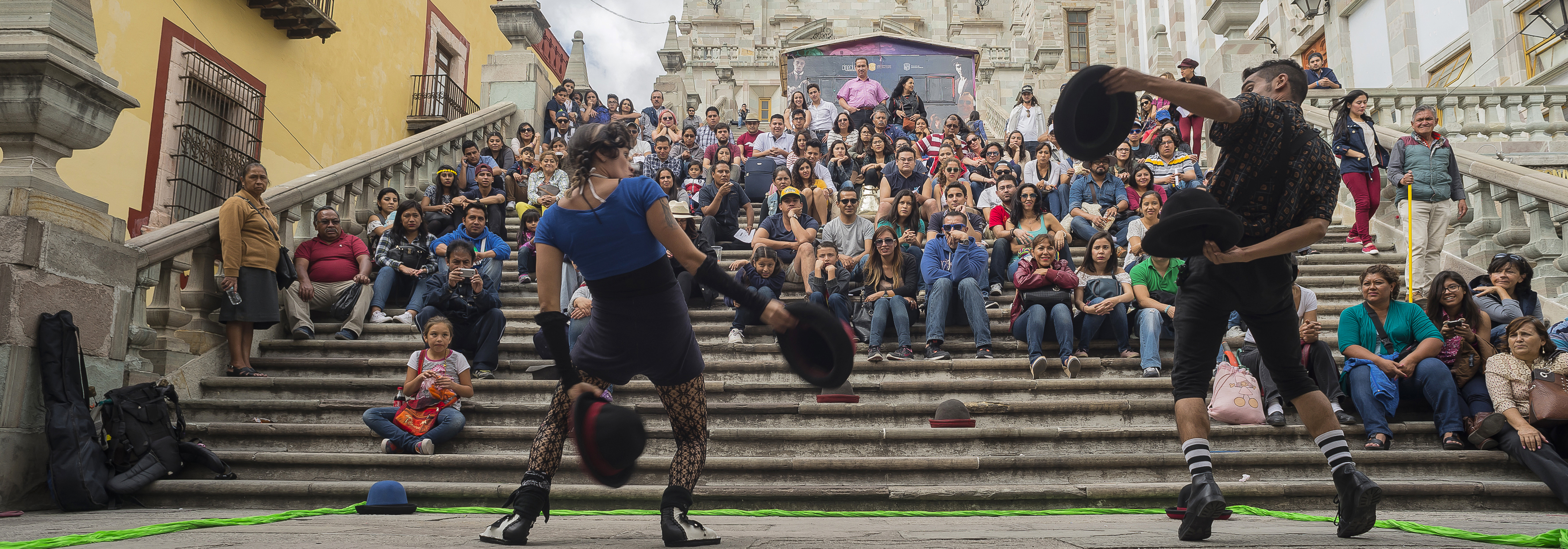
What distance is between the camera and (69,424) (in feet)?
18.0

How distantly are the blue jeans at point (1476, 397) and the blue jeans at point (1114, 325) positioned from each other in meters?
2.31

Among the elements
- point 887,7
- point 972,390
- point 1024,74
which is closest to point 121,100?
point 972,390

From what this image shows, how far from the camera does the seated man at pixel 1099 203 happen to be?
10.1m

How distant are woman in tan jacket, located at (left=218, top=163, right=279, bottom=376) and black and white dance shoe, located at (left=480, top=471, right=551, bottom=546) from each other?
515 cm

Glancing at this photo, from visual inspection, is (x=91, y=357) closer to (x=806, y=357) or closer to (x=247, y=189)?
(x=247, y=189)

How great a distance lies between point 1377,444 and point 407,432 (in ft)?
21.6

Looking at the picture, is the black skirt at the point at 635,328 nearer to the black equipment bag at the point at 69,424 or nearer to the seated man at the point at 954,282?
the black equipment bag at the point at 69,424

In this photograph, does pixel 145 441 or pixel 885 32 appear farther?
pixel 885 32

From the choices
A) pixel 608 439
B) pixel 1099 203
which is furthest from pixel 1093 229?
pixel 608 439

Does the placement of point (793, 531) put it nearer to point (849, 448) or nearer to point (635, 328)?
point (635, 328)

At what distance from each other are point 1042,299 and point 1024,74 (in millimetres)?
30796

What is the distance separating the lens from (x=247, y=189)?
777 centimetres

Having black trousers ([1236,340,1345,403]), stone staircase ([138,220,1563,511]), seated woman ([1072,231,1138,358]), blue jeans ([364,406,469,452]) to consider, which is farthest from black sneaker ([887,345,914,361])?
blue jeans ([364,406,469,452])

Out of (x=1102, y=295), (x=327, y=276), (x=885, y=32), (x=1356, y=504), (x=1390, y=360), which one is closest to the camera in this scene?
(x=1356, y=504)
